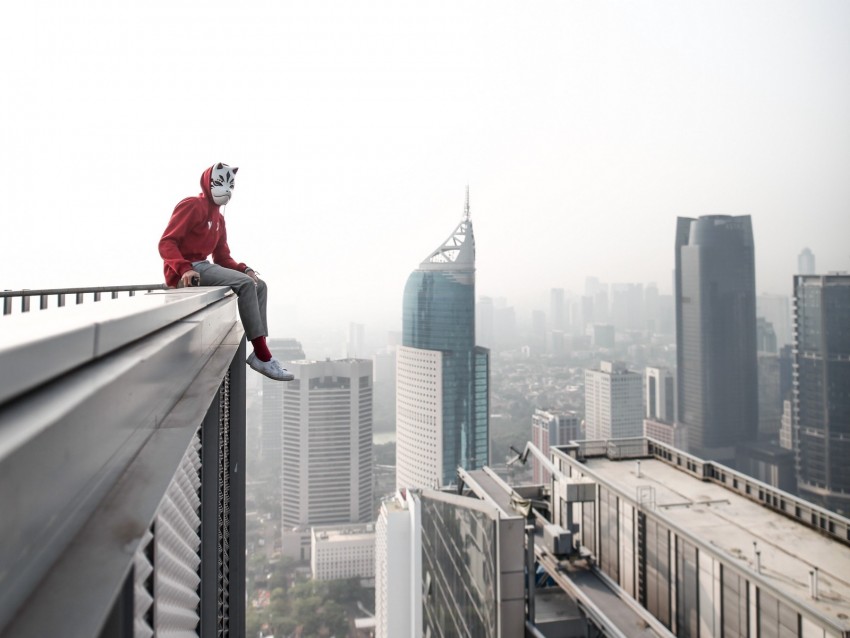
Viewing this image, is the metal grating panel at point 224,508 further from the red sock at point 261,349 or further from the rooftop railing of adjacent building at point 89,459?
the rooftop railing of adjacent building at point 89,459

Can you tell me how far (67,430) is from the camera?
215mm

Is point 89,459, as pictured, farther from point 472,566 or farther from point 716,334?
point 716,334

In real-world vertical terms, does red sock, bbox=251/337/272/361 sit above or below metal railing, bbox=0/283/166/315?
below

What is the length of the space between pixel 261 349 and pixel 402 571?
7.80m

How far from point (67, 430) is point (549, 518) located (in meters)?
8.09

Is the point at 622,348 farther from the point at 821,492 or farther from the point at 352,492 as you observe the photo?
the point at 352,492

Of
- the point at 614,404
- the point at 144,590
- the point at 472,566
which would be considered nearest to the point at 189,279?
the point at 144,590

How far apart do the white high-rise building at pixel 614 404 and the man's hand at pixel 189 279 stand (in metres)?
17.6

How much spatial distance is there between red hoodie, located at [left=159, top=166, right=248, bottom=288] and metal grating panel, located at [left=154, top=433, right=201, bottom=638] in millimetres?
705

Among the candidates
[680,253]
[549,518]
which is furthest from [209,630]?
[680,253]

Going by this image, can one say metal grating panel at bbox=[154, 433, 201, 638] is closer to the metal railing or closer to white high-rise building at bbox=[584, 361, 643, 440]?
the metal railing

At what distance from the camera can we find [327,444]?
14289 mm

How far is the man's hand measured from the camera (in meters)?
1.32

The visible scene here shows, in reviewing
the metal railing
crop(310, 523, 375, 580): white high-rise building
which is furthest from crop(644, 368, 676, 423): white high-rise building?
the metal railing
